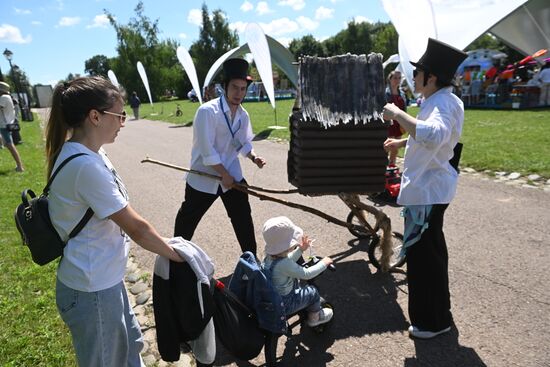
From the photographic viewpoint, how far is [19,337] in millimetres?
3320

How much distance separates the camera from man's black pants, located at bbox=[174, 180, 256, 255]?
13.2 ft

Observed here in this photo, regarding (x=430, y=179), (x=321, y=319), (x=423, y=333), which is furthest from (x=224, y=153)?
(x=423, y=333)

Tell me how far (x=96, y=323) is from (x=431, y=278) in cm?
236

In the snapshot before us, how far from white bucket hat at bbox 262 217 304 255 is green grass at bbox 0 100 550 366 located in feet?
5.73

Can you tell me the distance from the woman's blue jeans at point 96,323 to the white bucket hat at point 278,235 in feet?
3.44

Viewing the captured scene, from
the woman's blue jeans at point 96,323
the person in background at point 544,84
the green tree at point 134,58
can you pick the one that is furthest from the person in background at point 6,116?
the green tree at point 134,58

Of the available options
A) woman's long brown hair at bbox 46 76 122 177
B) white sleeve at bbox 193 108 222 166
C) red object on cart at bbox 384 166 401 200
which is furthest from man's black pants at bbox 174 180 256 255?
red object on cart at bbox 384 166 401 200

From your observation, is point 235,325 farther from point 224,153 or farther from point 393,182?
point 393,182

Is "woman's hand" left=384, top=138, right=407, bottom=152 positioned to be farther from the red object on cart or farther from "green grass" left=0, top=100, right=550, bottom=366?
the red object on cart

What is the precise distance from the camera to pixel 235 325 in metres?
2.62

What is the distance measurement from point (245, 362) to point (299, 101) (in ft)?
6.88

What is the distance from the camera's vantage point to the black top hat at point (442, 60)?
8.81 ft

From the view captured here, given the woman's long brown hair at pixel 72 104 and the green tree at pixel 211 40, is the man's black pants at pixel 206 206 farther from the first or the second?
the green tree at pixel 211 40

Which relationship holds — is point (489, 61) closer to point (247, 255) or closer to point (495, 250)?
point (495, 250)
